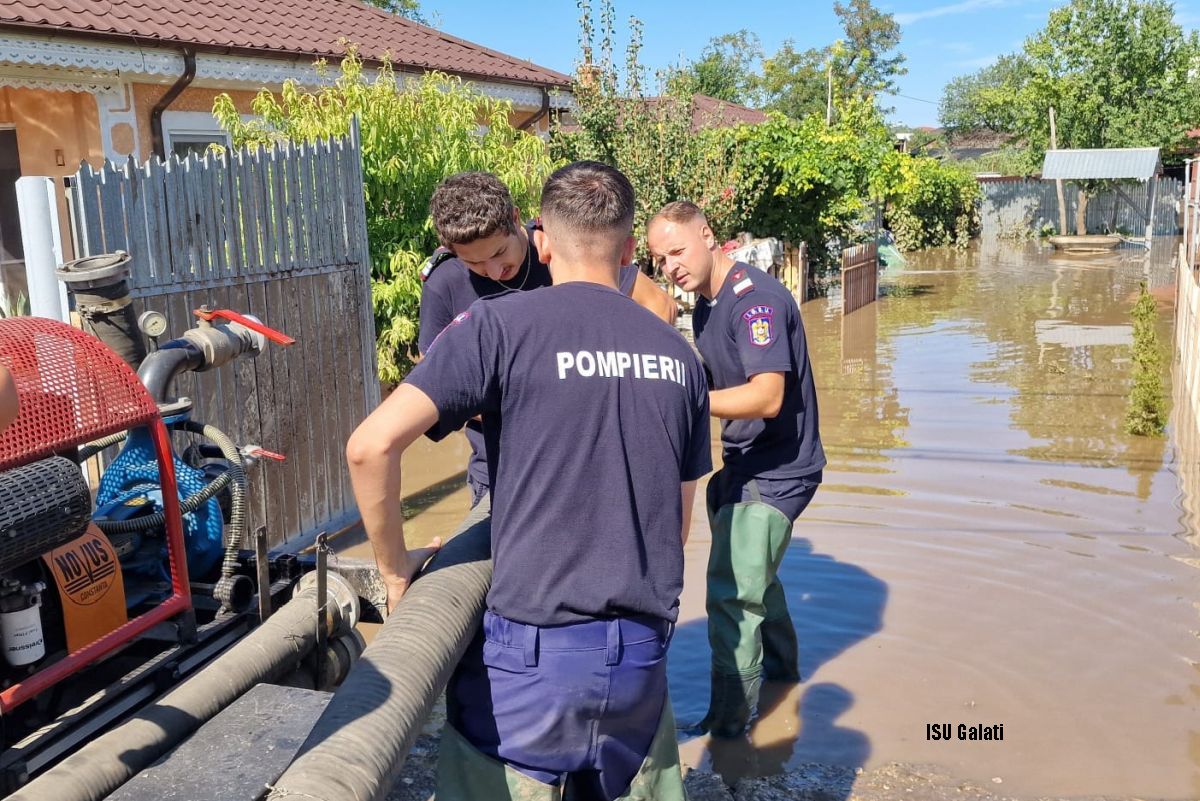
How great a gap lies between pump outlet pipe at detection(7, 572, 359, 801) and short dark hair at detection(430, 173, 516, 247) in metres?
1.14

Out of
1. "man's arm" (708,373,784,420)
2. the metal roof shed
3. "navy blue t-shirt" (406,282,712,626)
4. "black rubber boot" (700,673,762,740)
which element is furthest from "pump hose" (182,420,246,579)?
the metal roof shed

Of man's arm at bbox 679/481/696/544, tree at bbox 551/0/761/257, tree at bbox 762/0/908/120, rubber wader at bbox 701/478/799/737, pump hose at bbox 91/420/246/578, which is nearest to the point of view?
man's arm at bbox 679/481/696/544

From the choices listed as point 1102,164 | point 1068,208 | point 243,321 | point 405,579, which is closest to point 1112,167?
point 1102,164

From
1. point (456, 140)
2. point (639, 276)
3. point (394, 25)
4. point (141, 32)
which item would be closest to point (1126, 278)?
point (394, 25)

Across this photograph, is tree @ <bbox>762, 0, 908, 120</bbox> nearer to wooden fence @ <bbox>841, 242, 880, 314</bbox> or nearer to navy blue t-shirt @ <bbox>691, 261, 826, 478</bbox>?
wooden fence @ <bbox>841, 242, 880, 314</bbox>

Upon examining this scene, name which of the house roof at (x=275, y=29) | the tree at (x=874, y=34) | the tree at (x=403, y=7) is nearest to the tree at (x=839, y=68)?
the tree at (x=874, y=34)

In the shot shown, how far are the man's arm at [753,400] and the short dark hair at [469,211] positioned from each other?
997mm

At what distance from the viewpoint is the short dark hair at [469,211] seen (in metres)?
3.38

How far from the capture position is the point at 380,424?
7.12 ft

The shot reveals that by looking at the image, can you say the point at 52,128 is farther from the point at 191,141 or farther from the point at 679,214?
the point at 679,214

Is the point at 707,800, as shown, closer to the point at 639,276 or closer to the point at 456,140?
the point at 639,276

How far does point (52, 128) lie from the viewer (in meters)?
9.20

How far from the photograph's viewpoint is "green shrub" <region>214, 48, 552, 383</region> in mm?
8461

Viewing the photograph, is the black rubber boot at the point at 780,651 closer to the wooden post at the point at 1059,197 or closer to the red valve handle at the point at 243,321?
the red valve handle at the point at 243,321
